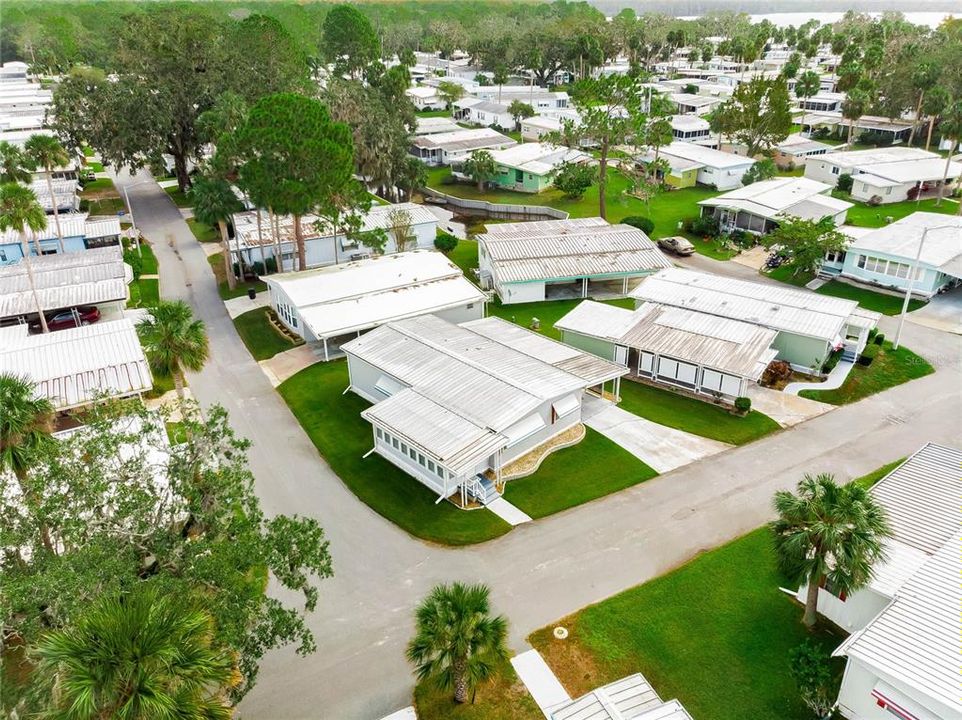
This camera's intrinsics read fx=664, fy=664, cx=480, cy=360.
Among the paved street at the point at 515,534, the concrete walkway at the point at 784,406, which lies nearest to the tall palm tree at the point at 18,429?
the paved street at the point at 515,534

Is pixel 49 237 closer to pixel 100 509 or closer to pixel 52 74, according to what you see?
pixel 100 509

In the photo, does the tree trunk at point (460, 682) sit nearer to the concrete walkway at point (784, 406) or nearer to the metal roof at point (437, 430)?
the metal roof at point (437, 430)

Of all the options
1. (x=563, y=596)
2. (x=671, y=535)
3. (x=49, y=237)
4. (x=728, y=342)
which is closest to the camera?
(x=563, y=596)

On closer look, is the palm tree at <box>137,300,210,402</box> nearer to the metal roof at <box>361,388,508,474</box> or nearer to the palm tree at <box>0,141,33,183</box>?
the metal roof at <box>361,388,508,474</box>

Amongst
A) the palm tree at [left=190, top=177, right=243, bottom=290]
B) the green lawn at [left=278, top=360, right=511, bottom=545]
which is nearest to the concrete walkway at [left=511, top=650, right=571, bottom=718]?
the green lawn at [left=278, top=360, right=511, bottom=545]

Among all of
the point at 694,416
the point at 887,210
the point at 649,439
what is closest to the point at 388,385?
the point at 649,439

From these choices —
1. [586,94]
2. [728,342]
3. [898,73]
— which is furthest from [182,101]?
[898,73]
